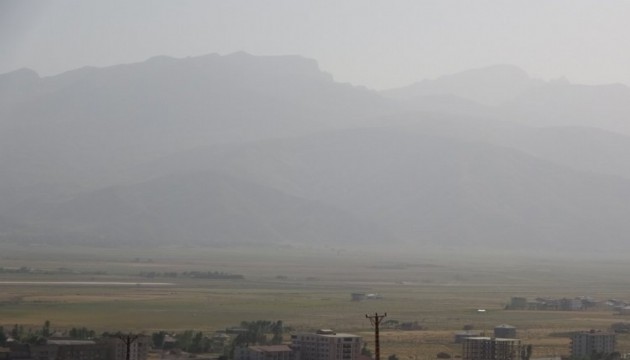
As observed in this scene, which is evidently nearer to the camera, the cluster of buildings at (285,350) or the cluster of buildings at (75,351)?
the cluster of buildings at (75,351)

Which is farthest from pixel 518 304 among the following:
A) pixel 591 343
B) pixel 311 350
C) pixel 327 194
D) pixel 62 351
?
pixel 327 194

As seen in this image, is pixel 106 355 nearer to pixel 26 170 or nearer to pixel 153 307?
pixel 153 307

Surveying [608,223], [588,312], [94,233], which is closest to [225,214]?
[94,233]

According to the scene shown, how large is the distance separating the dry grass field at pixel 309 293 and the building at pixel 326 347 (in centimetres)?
432

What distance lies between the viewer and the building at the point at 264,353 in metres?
38.9

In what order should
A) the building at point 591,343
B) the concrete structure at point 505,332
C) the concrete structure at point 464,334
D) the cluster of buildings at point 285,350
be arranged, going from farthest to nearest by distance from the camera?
the concrete structure at point 505,332 → the concrete structure at point 464,334 → the building at point 591,343 → the cluster of buildings at point 285,350

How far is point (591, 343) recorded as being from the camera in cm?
4522

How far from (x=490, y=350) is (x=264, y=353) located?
6101 mm

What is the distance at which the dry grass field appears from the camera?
52.6 metres

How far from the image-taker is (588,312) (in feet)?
216

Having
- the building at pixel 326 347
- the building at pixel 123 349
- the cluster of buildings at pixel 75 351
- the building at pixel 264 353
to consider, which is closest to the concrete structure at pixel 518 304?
Result: the building at pixel 326 347

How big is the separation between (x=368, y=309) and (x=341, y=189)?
11991 centimetres

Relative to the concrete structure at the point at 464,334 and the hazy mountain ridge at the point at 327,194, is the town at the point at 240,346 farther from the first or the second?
the hazy mountain ridge at the point at 327,194

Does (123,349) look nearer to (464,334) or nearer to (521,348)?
(521,348)
